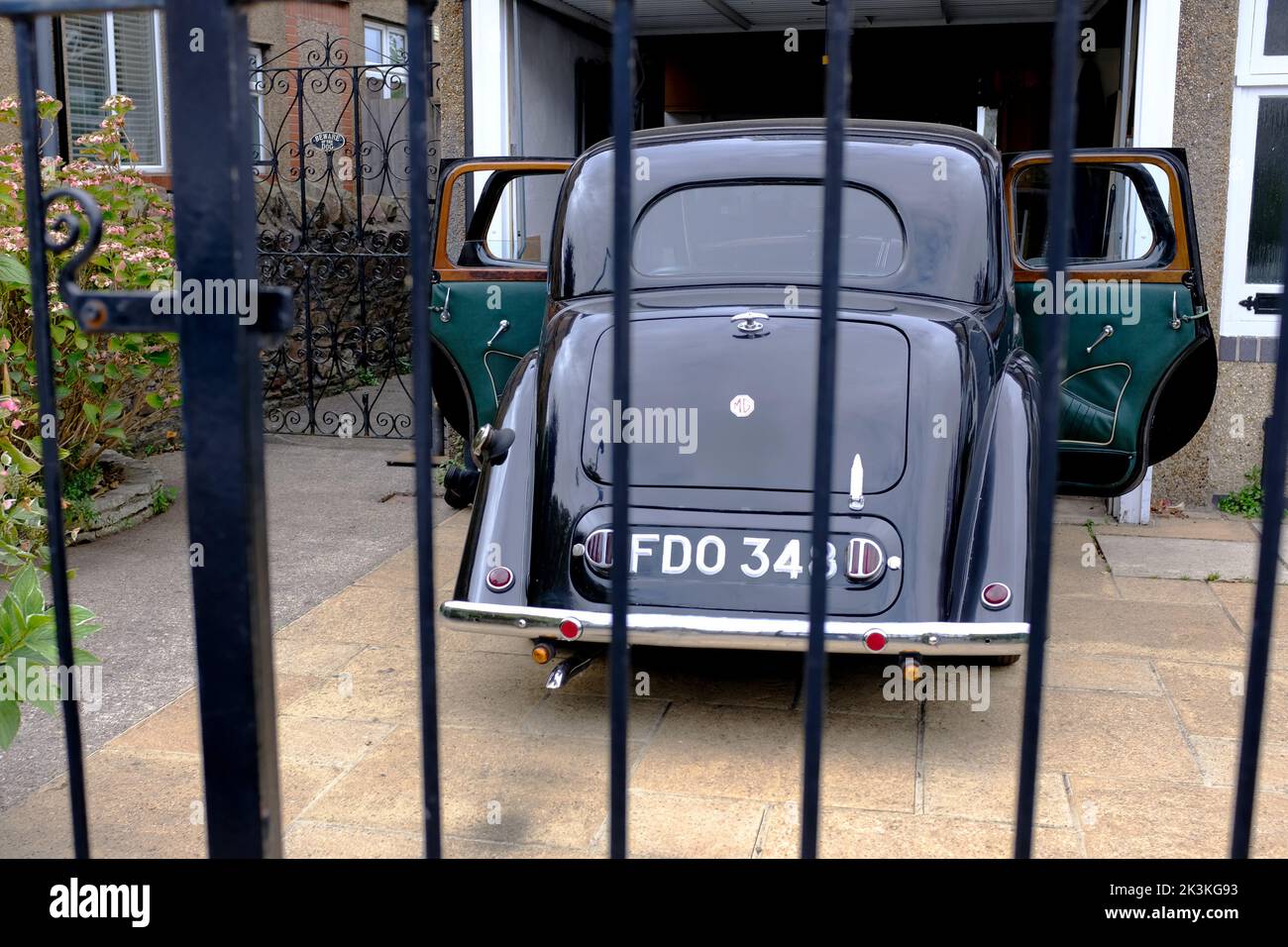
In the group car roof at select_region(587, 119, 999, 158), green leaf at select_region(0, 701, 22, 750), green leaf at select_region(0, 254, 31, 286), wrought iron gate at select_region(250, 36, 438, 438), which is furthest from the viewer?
wrought iron gate at select_region(250, 36, 438, 438)

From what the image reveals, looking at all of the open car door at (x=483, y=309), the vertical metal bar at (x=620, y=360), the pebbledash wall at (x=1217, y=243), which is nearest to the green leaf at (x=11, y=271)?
the vertical metal bar at (x=620, y=360)

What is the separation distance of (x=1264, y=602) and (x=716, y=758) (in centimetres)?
261

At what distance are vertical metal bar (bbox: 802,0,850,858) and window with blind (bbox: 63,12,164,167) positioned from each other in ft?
32.5

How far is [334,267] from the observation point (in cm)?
957

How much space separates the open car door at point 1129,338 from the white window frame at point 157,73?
333 inches

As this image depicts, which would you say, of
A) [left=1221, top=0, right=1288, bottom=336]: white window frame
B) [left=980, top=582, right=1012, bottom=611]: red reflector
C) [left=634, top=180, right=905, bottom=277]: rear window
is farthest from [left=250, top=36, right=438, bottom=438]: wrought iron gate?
[left=980, top=582, right=1012, bottom=611]: red reflector

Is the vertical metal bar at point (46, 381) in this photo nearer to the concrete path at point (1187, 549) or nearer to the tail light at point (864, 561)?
the tail light at point (864, 561)

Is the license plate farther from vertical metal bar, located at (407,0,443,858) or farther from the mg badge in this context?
the mg badge

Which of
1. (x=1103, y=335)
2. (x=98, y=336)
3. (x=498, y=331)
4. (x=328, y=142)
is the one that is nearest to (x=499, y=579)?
(x=498, y=331)

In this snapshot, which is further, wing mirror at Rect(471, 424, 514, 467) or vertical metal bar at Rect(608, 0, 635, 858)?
wing mirror at Rect(471, 424, 514, 467)

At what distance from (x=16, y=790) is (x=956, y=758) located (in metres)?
2.82

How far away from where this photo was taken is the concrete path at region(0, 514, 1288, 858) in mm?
3305

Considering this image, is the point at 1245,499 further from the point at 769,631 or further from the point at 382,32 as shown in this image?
the point at 382,32

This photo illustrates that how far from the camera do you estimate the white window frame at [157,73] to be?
10.8 meters
